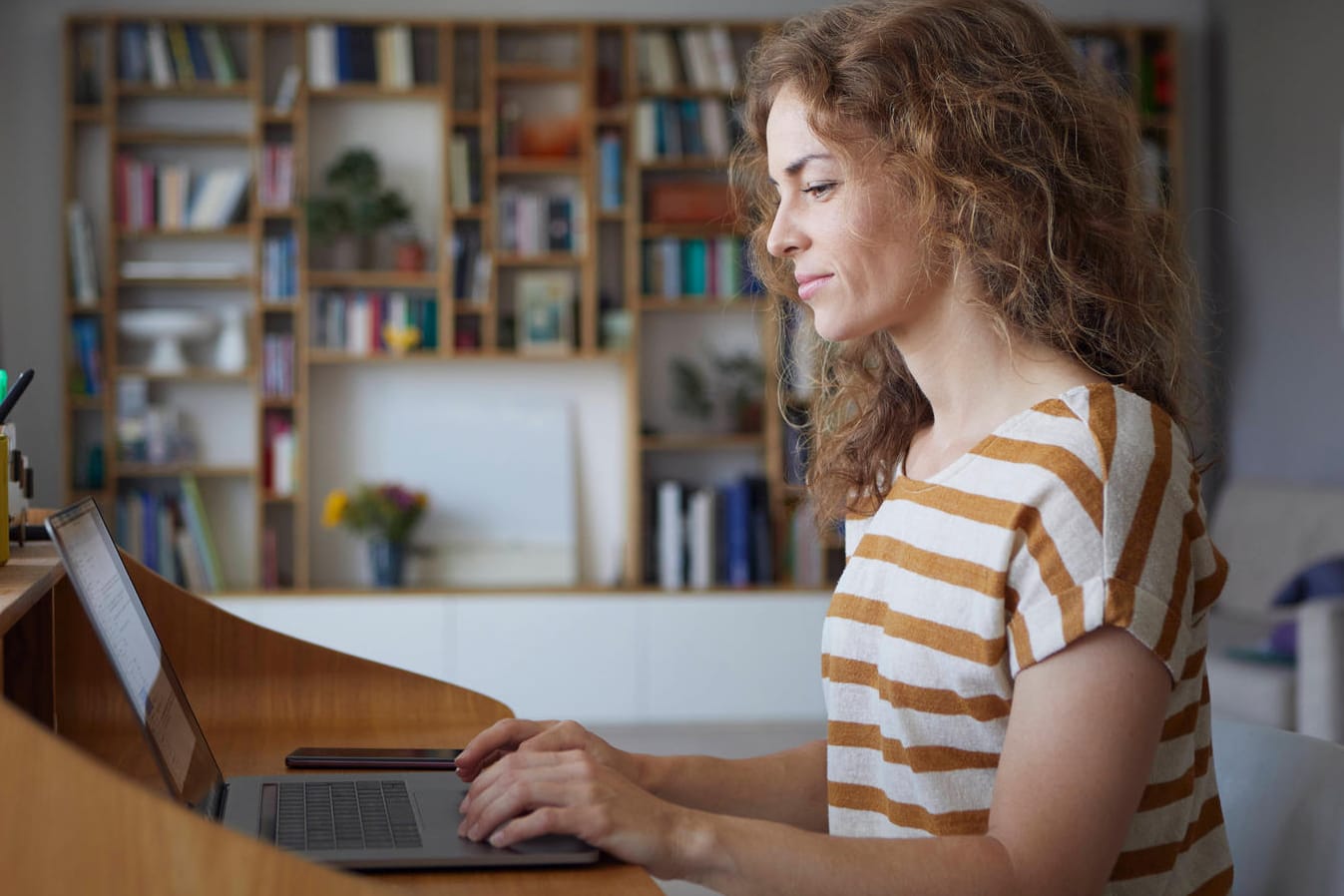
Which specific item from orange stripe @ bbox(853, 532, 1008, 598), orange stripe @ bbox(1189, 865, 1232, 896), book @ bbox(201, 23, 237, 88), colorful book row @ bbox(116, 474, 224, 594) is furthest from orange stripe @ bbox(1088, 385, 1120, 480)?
book @ bbox(201, 23, 237, 88)

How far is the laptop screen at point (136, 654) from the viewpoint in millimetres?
928

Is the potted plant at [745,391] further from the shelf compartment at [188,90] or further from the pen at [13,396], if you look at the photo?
the pen at [13,396]

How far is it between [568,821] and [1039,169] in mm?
A: 632

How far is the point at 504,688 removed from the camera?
4598mm

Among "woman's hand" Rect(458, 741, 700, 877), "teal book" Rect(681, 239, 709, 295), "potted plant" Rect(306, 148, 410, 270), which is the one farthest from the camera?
"teal book" Rect(681, 239, 709, 295)

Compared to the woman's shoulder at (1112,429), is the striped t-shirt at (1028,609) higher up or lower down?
lower down

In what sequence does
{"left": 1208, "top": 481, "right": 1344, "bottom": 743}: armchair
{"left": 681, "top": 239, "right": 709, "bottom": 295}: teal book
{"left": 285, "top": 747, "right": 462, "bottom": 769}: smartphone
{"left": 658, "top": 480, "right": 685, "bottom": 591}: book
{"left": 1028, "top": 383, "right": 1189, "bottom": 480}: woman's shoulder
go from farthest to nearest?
{"left": 681, "top": 239, "right": 709, "bottom": 295}: teal book, {"left": 658, "top": 480, "right": 685, "bottom": 591}: book, {"left": 1208, "top": 481, "right": 1344, "bottom": 743}: armchair, {"left": 285, "top": 747, "right": 462, "bottom": 769}: smartphone, {"left": 1028, "top": 383, "right": 1189, "bottom": 480}: woman's shoulder

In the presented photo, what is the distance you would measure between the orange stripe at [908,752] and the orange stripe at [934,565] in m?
0.13

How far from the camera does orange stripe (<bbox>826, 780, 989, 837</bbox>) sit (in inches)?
42.2

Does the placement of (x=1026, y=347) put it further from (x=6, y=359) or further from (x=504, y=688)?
(x=6, y=359)

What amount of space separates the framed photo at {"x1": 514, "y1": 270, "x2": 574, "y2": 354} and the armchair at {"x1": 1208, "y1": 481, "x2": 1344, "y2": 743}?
90.1 inches

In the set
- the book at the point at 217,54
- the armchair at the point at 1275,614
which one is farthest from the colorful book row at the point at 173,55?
the armchair at the point at 1275,614

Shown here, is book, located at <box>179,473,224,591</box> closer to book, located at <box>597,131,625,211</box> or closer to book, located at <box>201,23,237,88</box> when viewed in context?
book, located at <box>201,23,237,88</box>

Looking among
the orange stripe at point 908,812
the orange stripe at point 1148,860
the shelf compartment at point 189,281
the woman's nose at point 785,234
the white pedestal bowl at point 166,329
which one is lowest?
the orange stripe at point 1148,860
